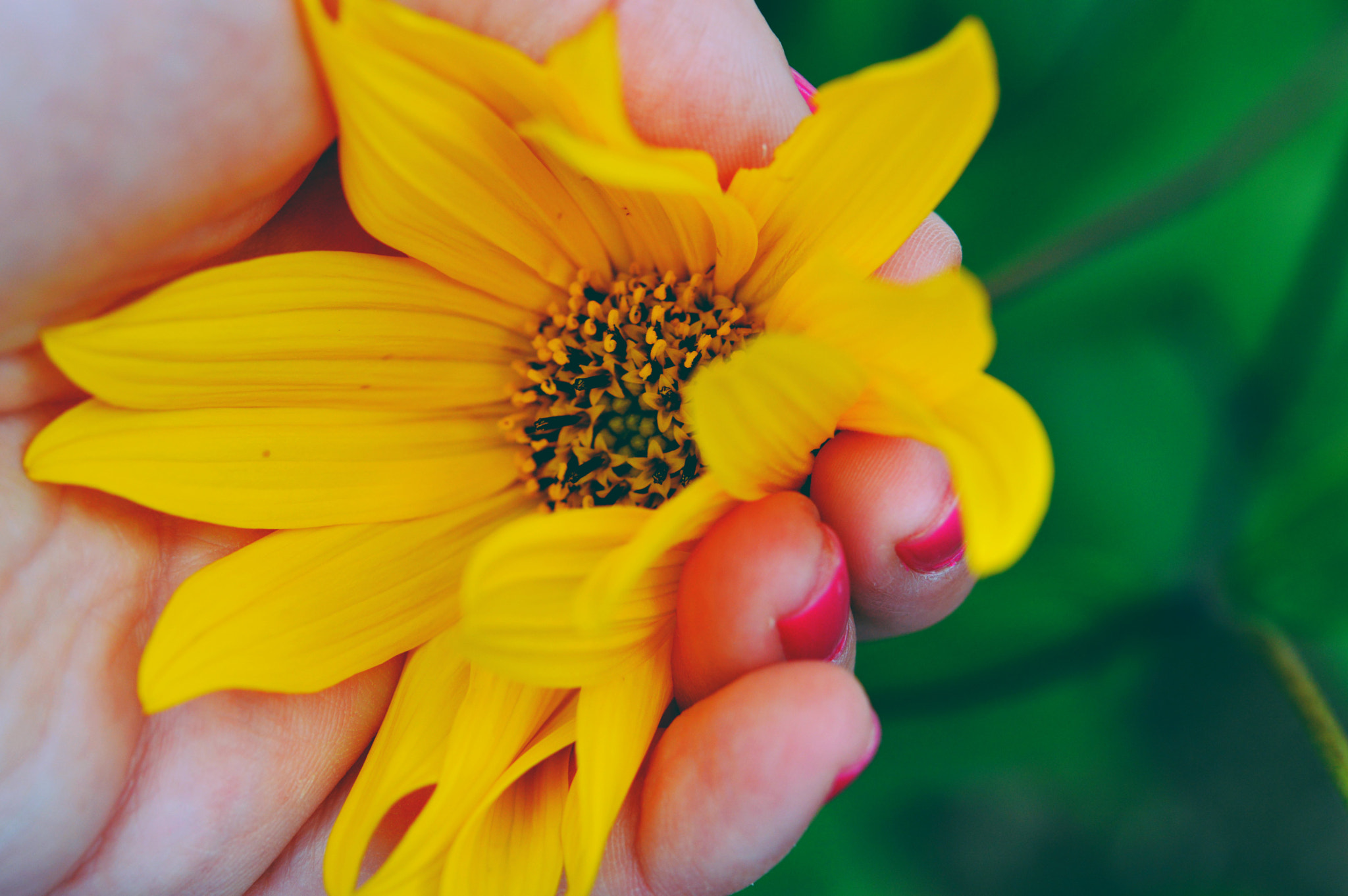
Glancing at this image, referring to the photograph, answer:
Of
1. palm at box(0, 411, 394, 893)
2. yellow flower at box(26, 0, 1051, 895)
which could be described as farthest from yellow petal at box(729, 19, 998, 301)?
palm at box(0, 411, 394, 893)

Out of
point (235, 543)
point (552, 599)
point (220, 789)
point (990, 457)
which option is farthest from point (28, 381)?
point (990, 457)

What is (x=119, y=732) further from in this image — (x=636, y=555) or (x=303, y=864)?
(x=636, y=555)

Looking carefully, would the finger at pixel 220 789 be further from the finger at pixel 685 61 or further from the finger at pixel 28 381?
the finger at pixel 685 61

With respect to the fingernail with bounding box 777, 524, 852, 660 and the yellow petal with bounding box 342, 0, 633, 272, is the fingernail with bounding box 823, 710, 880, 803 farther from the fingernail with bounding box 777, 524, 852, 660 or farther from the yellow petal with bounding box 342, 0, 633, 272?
the yellow petal with bounding box 342, 0, 633, 272

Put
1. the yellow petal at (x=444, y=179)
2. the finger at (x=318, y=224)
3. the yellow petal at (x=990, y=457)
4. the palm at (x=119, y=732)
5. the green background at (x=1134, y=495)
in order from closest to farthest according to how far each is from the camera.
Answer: the yellow petal at (x=990, y=457)
the yellow petal at (x=444, y=179)
the palm at (x=119, y=732)
the finger at (x=318, y=224)
the green background at (x=1134, y=495)

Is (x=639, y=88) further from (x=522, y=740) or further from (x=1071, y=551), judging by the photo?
(x=1071, y=551)

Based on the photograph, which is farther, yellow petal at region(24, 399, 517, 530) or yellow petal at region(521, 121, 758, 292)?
yellow petal at region(24, 399, 517, 530)

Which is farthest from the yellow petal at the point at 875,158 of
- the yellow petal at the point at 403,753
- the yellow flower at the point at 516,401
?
the yellow petal at the point at 403,753
